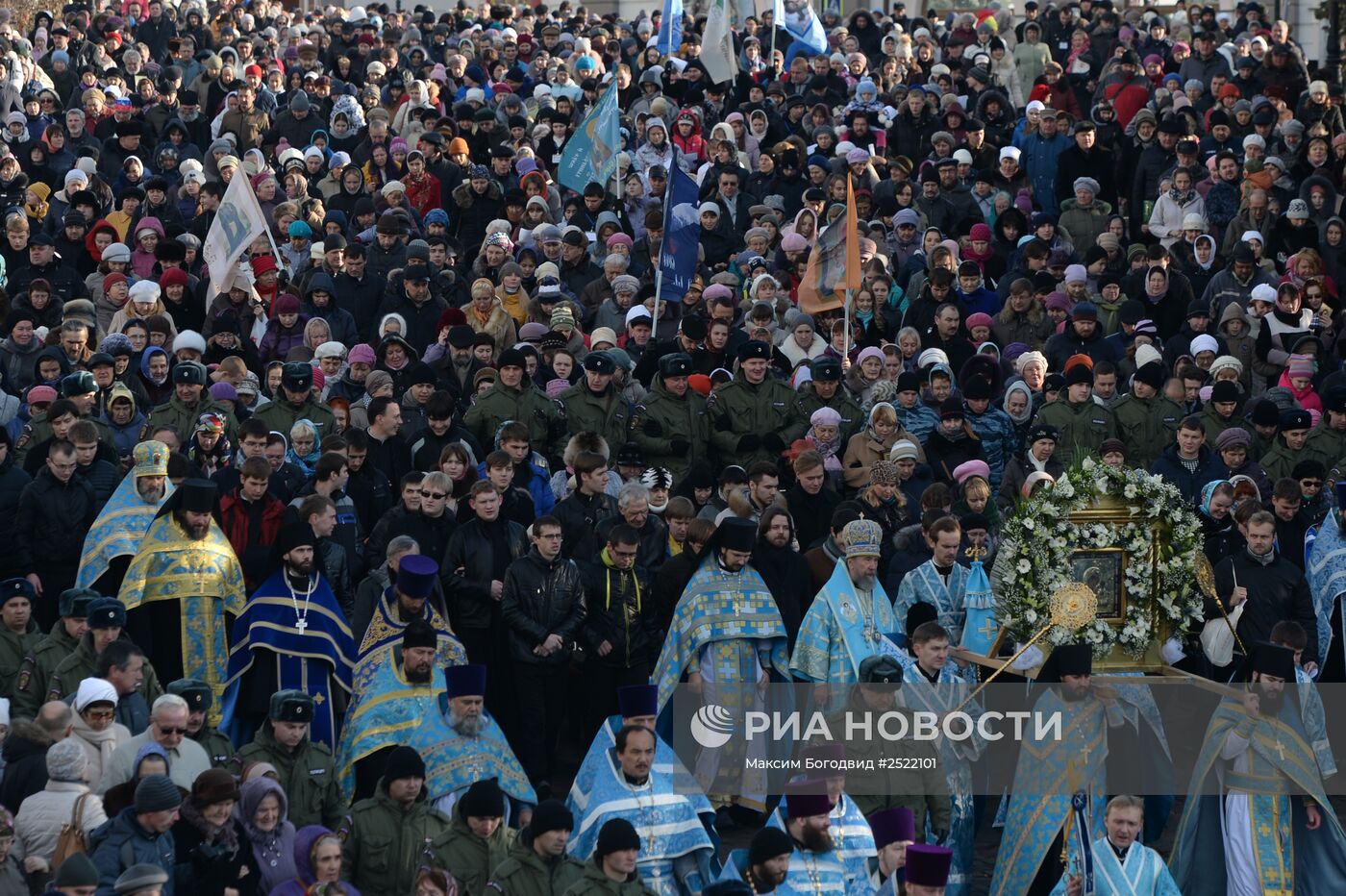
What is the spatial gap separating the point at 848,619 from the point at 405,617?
93.8 inches

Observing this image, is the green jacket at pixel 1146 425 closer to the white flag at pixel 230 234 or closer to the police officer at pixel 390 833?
the white flag at pixel 230 234

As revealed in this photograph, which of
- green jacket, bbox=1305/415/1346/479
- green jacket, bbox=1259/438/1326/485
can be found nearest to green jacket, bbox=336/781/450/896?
green jacket, bbox=1259/438/1326/485

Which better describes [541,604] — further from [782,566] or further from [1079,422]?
[1079,422]

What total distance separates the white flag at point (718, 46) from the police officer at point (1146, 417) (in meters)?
9.98

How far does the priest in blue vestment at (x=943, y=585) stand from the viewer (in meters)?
14.3

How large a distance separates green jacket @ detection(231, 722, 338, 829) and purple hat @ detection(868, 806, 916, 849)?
103 inches

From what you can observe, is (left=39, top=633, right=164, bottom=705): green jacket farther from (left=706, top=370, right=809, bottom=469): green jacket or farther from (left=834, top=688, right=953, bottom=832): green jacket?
(left=706, top=370, right=809, bottom=469): green jacket

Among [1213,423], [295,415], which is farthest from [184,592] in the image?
[1213,423]

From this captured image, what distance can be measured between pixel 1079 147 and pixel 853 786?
12233 mm

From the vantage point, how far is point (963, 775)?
13.3 m

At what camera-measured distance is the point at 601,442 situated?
51.8 ft

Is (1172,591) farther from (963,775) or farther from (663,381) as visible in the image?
(663,381)

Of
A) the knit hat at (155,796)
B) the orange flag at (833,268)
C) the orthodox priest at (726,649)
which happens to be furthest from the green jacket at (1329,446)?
the knit hat at (155,796)

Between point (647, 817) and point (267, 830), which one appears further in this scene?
point (647, 817)
